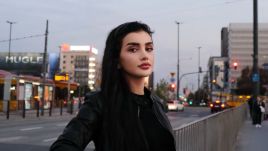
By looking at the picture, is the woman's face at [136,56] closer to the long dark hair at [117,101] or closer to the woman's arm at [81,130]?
the long dark hair at [117,101]

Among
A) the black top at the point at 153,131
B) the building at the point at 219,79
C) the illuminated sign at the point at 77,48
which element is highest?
the illuminated sign at the point at 77,48

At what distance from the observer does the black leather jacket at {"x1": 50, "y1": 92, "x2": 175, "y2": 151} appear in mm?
2238

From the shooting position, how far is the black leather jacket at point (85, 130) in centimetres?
224

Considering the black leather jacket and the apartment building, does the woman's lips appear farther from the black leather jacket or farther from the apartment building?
the apartment building

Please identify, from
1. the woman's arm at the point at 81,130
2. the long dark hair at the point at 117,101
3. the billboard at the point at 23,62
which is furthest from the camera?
the billboard at the point at 23,62

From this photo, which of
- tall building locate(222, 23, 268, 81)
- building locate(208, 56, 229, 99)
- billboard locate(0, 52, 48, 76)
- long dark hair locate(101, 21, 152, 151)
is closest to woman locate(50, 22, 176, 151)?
long dark hair locate(101, 21, 152, 151)

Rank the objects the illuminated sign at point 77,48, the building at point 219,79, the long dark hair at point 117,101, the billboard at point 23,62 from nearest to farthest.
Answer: the long dark hair at point 117,101, the building at point 219,79, the billboard at point 23,62, the illuminated sign at point 77,48

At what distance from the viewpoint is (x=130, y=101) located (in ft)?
8.22

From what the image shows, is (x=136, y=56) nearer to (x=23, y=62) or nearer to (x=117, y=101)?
(x=117, y=101)

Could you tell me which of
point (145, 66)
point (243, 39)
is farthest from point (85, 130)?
point (243, 39)

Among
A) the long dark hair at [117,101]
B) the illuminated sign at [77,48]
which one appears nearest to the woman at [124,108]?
the long dark hair at [117,101]

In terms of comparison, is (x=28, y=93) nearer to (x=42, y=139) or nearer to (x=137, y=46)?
(x=42, y=139)

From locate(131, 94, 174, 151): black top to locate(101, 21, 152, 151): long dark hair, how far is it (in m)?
0.05

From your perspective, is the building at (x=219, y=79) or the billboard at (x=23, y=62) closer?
the building at (x=219, y=79)
